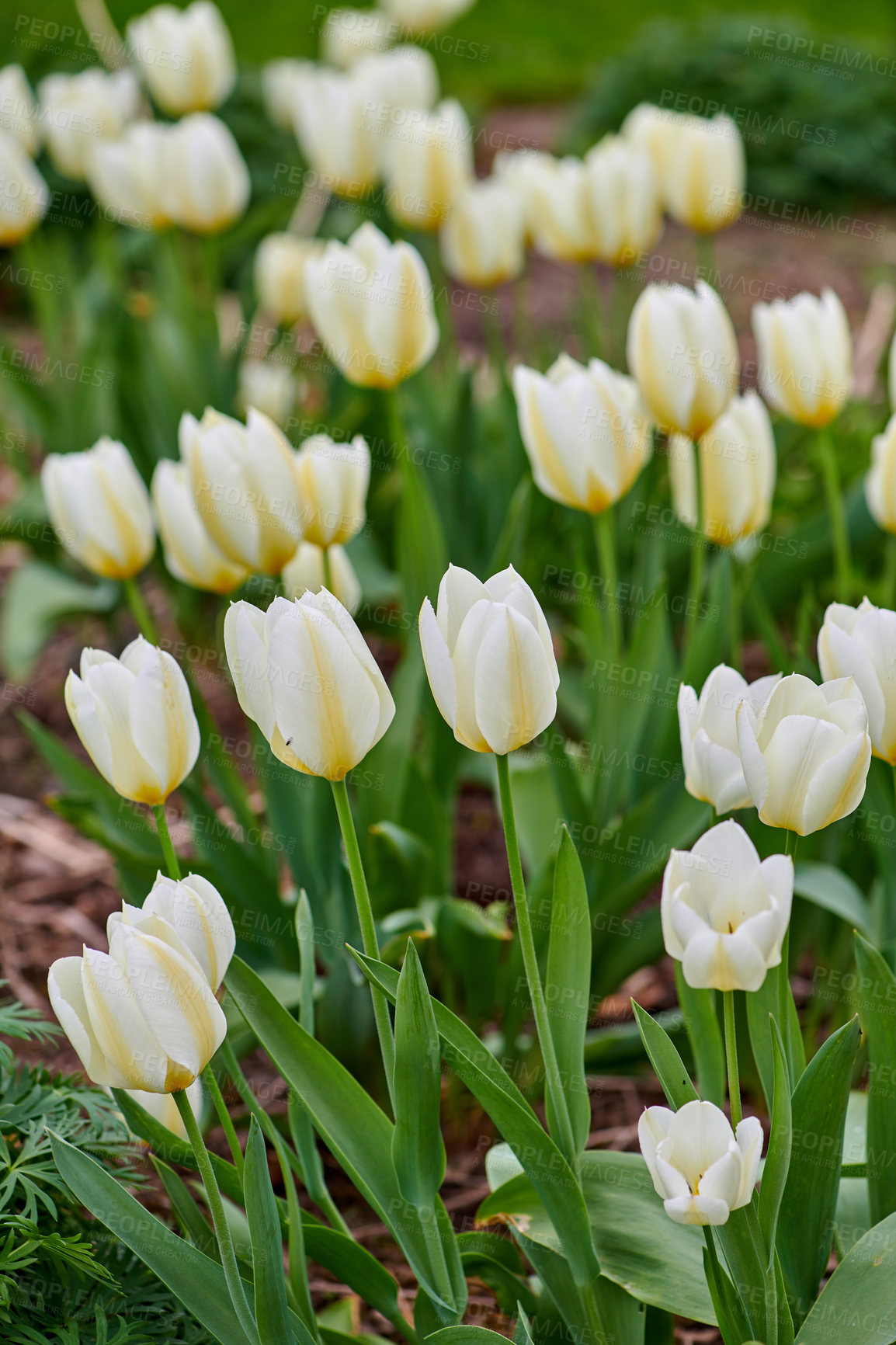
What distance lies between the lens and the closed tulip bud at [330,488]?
61.9 inches

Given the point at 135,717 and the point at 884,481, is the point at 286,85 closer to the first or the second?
the point at 884,481

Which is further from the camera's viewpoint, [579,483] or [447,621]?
[579,483]

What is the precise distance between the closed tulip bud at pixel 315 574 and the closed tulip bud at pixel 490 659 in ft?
2.32

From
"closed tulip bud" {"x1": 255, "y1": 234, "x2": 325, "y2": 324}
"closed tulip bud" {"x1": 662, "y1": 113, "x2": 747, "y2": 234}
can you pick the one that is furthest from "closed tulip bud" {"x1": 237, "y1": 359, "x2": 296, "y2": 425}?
"closed tulip bud" {"x1": 662, "y1": 113, "x2": 747, "y2": 234}

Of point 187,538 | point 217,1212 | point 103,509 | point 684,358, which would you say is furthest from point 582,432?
point 217,1212

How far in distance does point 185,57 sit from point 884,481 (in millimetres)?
2232

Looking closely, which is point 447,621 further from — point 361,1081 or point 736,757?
point 361,1081

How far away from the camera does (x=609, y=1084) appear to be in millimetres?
1971

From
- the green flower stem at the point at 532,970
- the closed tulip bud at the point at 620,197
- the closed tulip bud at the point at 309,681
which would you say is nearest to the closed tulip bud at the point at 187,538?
the closed tulip bud at the point at 309,681

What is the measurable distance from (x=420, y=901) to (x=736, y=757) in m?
0.82

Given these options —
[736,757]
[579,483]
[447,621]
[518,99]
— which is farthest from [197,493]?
[518,99]

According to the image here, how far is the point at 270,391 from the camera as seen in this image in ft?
9.86

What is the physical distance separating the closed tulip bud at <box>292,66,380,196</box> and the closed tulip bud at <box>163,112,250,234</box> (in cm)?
18

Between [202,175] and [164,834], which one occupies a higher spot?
[202,175]
